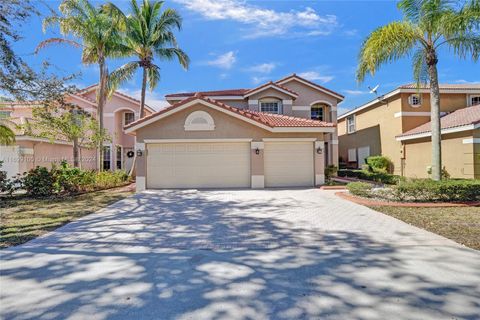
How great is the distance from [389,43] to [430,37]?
1.64m

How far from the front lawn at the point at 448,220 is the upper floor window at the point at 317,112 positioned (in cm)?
1405

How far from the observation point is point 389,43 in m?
10.9

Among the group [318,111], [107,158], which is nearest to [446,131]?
[318,111]

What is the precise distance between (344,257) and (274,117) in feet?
41.9

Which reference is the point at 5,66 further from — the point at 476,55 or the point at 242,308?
the point at 476,55

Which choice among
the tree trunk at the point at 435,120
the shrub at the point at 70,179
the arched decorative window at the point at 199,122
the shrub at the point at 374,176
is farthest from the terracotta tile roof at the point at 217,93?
the tree trunk at the point at 435,120

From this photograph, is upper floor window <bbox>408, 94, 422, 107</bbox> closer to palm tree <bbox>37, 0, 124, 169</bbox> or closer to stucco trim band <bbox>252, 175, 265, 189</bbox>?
stucco trim band <bbox>252, 175, 265, 189</bbox>

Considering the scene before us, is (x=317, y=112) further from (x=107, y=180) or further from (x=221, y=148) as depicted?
(x=107, y=180)

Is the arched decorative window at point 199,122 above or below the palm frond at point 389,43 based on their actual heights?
below

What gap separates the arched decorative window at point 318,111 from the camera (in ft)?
74.6

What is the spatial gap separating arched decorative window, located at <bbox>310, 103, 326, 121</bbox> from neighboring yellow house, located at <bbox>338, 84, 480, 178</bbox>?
4.40 meters

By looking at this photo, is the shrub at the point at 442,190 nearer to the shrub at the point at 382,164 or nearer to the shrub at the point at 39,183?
the shrub at the point at 382,164

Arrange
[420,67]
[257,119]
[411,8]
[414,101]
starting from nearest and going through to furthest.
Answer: [411,8]
[420,67]
[257,119]
[414,101]

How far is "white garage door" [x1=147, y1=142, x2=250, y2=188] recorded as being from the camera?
1498cm
